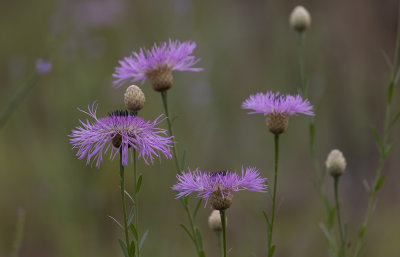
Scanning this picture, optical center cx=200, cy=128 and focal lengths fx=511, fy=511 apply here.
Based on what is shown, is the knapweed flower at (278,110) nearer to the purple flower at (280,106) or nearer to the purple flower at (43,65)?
the purple flower at (280,106)

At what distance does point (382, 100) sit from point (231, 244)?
6.93 ft

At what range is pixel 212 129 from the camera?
405cm

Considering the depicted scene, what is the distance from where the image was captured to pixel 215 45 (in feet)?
15.2

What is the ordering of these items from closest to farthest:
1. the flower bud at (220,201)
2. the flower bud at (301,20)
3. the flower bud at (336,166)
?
the flower bud at (220,201)
the flower bud at (336,166)
the flower bud at (301,20)

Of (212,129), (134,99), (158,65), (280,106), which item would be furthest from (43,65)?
(212,129)

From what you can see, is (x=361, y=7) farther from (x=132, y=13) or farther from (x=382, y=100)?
(x=132, y=13)

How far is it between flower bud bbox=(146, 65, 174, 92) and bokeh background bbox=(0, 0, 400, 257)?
Result: 1066mm

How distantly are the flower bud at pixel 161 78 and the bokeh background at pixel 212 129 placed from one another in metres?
1.07

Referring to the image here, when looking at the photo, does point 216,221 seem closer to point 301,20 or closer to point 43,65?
point 301,20

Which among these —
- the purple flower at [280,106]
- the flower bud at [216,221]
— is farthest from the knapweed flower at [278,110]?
the flower bud at [216,221]

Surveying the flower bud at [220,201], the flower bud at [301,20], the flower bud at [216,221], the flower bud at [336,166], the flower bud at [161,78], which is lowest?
the flower bud at [216,221]

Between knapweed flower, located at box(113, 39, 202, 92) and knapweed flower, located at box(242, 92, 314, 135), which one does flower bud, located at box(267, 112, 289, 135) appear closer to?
knapweed flower, located at box(242, 92, 314, 135)

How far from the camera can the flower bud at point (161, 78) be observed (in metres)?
1.47

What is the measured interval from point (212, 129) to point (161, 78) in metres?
2.60
